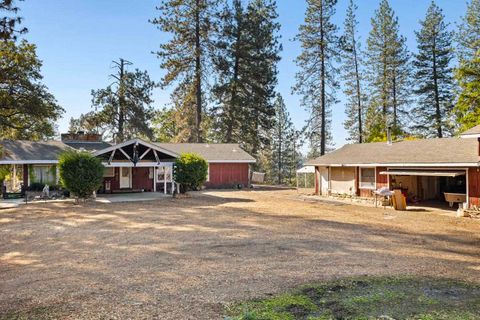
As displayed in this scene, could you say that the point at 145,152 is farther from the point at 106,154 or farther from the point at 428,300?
the point at 428,300

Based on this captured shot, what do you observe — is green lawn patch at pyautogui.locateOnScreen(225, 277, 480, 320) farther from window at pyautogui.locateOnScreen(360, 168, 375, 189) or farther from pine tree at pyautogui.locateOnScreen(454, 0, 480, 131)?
pine tree at pyautogui.locateOnScreen(454, 0, 480, 131)

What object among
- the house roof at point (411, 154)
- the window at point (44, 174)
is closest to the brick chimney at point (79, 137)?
the window at point (44, 174)

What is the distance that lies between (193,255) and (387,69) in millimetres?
35830

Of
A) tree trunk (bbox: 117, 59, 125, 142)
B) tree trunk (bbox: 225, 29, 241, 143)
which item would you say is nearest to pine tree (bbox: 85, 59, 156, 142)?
tree trunk (bbox: 117, 59, 125, 142)

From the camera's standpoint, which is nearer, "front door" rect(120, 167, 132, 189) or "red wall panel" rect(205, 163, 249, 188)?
"front door" rect(120, 167, 132, 189)

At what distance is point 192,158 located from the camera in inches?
953

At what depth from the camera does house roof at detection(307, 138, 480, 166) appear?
17.4m

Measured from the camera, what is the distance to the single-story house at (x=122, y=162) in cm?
2328

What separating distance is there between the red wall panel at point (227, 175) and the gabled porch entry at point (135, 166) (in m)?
4.79

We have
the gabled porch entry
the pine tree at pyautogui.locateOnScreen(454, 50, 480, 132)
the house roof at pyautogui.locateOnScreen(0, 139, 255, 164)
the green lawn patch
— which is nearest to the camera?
the green lawn patch

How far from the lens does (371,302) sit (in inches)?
229

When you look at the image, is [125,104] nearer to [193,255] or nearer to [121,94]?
[121,94]

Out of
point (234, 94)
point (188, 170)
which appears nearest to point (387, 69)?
point (234, 94)

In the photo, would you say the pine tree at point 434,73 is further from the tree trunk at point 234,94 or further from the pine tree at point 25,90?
the pine tree at point 25,90
